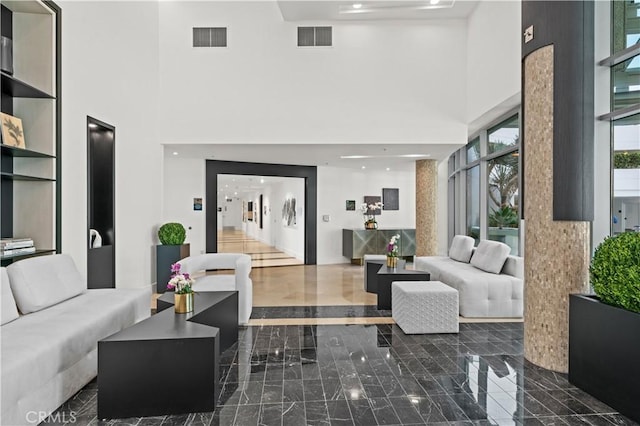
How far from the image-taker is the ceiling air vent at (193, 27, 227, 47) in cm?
739

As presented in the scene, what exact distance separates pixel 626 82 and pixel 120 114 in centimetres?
667

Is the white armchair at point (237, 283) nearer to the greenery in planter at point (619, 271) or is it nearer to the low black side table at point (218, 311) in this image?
the low black side table at point (218, 311)

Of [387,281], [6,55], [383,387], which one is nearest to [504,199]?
[387,281]

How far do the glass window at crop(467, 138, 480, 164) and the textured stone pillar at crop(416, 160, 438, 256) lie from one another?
851 mm

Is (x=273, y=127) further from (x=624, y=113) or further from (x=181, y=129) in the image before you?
(x=624, y=113)

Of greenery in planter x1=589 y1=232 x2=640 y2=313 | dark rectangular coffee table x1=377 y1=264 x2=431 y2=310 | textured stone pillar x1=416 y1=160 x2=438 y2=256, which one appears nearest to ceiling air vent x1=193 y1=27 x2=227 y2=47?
textured stone pillar x1=416 y1=160 x2=438 y2=256

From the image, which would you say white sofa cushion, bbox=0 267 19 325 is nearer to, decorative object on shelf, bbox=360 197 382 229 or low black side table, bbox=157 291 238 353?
low black side table, bbox=157 291 238 353

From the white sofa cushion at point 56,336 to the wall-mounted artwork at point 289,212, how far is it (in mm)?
8353

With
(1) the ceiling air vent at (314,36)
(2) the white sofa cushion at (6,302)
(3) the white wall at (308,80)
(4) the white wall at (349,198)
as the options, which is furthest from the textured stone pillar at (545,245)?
(4) the white wall at (349,198)

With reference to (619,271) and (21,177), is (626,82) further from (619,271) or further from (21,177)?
(21,177)

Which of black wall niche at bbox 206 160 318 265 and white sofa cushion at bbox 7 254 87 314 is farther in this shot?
black wall niche at bbox 206 160 318 265

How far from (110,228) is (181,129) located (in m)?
2.46

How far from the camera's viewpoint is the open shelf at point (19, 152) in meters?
3.86

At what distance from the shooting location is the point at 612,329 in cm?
271
